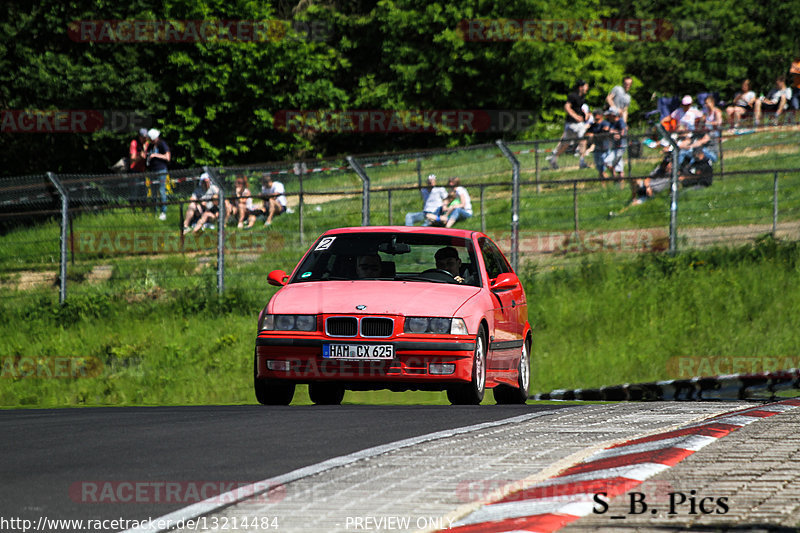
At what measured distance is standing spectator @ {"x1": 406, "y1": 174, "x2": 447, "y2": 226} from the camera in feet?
72.0

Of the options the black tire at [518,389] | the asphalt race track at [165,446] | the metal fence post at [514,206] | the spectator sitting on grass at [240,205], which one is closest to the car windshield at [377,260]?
the black tire at [518,389]

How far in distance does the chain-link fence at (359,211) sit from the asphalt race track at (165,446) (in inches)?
431

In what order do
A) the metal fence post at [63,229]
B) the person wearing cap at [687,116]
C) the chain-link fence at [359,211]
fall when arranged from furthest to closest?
the person wearing cap at [687,116], the chain-link fence at [359,211], the metal fence post at [63,229]

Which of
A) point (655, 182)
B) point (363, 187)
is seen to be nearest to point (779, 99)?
point (655, 182)

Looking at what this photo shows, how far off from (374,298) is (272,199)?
11.0 meters

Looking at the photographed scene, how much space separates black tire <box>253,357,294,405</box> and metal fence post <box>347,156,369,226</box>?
957 centimetres

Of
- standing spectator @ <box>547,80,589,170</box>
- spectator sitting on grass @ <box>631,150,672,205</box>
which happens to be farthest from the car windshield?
standing spectator @ <box>547,80,589,170</box>

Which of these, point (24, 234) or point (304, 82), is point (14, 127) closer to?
point (304, 82)

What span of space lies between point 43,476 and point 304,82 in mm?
38449

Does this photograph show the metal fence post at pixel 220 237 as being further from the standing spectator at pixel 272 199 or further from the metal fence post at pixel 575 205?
the metal fence post at pixel 575 205

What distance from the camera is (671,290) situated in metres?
20.3

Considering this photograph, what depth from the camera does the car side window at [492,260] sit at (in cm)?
1251

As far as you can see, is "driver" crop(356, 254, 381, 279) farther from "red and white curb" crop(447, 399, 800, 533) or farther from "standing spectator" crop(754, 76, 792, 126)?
"standing spectator" crop(754, 76, 792, 126)

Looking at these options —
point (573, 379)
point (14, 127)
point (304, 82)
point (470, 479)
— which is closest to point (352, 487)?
point (470, 479)
